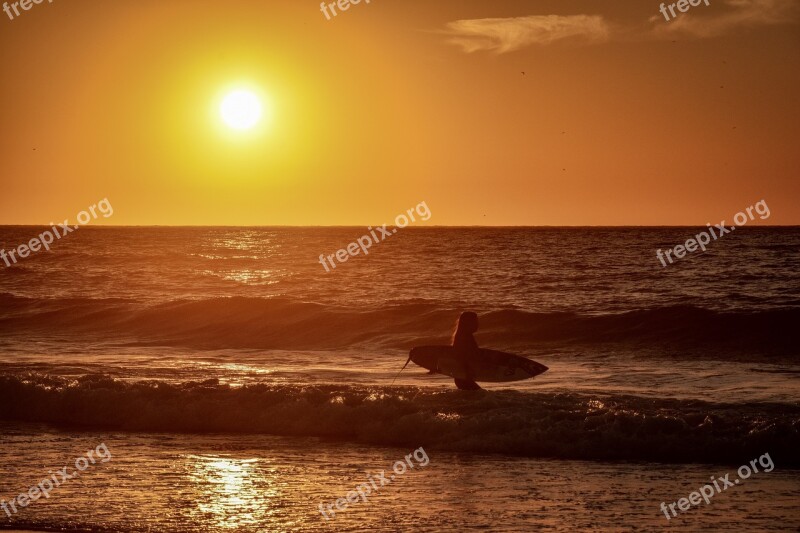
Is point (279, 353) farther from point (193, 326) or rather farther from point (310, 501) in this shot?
point (310, 501)

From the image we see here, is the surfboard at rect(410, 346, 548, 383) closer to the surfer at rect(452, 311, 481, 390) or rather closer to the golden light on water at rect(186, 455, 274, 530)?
the surfer at rect(452, 311, 481, 390)

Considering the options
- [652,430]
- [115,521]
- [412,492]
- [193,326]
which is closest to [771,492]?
[652,430]

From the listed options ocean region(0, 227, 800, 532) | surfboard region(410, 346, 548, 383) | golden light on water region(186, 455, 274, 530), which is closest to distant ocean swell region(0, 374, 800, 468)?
ocean region(0, 227, 800, 532)

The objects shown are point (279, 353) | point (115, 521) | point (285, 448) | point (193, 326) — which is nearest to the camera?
point (115, 521)

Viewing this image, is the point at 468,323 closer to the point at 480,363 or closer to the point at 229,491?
the point at 480,363

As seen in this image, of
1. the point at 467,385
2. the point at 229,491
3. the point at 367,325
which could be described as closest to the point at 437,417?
the point at 467,385

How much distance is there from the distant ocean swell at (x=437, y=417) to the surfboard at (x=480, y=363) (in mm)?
740

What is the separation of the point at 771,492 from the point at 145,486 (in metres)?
7.42

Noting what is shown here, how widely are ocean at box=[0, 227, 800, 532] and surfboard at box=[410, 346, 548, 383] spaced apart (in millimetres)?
313

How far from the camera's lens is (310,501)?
10242 mm

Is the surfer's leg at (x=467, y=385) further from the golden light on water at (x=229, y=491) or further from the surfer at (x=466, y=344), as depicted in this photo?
the golden light on water at (x=229, y=491)

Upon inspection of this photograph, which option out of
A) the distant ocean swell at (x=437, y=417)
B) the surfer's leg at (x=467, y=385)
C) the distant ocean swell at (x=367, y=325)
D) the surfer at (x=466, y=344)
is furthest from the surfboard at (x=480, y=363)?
the distant ocean swell at (x=367, y=325)

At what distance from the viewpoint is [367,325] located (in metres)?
29.9

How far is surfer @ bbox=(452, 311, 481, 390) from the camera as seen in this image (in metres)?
16.3
